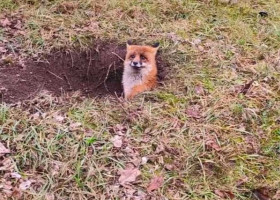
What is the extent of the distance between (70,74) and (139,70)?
972 mm

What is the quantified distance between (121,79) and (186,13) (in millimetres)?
1720

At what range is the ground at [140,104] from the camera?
4.30 meters

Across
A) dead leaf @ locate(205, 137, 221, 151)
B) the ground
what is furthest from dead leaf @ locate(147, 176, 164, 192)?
dead leaf @ locate(205, 137, 221, 151)

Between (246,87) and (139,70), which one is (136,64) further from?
(246,87)

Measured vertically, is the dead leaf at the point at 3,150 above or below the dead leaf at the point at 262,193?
above

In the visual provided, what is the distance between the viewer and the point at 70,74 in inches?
239

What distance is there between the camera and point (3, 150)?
4.36 m

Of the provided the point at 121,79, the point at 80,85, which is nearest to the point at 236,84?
the point at 121,79

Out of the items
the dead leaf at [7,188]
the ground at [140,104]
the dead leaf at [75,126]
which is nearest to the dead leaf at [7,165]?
the ground at [140,104]

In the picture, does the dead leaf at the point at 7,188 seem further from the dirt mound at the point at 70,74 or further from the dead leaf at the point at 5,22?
the dead leaf at the point at 5,22

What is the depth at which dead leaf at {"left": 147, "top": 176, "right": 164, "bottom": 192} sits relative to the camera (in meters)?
4.23

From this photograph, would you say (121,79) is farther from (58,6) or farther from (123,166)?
(123,166)

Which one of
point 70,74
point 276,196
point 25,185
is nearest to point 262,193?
point 276,196

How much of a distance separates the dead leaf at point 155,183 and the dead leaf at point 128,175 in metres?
0.16
